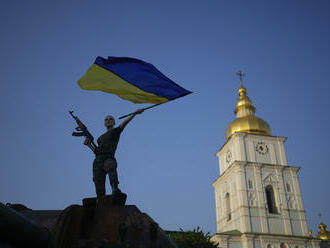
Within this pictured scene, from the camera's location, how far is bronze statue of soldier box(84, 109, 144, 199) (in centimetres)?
564

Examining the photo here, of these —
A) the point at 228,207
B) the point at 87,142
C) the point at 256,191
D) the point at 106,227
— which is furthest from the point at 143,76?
the point at 228,207

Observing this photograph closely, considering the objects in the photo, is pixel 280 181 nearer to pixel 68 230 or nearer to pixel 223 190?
pixel 223 190

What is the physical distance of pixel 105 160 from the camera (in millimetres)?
5816

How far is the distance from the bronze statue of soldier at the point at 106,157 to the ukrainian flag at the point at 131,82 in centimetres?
123

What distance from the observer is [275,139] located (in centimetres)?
4419

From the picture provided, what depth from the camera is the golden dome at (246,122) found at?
146ft

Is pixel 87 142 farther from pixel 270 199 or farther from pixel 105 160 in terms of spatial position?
pixel 270 199

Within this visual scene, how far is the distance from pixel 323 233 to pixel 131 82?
5314cm

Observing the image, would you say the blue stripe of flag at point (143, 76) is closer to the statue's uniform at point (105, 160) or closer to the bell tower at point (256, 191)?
the statue's uniform at point (105, 160)

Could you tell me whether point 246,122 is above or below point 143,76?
above

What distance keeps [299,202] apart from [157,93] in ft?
125

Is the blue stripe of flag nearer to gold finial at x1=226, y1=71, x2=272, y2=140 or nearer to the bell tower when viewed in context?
the bell tower

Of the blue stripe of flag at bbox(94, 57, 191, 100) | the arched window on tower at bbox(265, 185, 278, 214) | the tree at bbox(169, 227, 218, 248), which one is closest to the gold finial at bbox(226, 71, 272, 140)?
the arched window on tower at bbox(265, 185, 278, 214)

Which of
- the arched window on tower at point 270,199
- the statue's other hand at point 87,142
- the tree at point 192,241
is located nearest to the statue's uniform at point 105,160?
the statue's other hand at point 87,142
